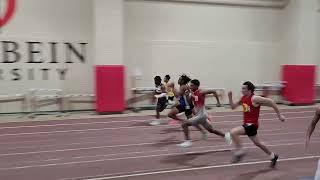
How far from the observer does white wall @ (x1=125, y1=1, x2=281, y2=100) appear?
17422mm

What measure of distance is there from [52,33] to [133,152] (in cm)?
794

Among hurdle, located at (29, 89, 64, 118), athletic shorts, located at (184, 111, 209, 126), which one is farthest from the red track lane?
hurdle, located at (29, 89, 64, 118)

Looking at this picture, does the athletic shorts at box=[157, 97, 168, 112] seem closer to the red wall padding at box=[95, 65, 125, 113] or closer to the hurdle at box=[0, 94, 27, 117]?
the red wall padding at box=[95, 65, 125, 113]

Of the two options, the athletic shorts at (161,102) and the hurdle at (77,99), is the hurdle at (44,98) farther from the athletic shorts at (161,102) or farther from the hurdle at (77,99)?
the athletic shorts at (161,102)

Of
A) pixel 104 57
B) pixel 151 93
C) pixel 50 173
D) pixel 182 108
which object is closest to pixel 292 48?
pixel 151 93

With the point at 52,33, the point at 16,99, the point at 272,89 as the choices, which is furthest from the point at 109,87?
the point at 272,89

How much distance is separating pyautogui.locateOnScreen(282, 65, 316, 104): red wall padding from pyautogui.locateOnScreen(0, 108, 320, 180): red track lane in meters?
4.49

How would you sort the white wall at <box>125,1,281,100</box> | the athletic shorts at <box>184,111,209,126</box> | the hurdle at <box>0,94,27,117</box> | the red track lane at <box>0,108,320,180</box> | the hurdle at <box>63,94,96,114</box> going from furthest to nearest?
the white wall at <box>125,1,281,100</box>, the hurdle at <box>63,94,96,114</box>, the hurdle at <box>0,94,27,117</box>, the athletic shorts at <box>184,111,209,126</box>, the red track lane at <box>0,108,320,180</box>

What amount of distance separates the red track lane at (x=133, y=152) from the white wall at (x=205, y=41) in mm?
4119

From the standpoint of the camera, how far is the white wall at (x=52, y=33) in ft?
51.5

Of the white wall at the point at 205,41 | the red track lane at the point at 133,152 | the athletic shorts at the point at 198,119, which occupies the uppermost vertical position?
the white wall at the point at 205,41

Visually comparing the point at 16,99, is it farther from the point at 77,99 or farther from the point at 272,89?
the point at 272,89

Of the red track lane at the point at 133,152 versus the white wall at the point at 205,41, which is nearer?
the red track lane at the point at 133,152

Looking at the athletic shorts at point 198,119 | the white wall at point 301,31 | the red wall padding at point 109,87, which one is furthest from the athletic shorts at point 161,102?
the white wall at point 301,31
